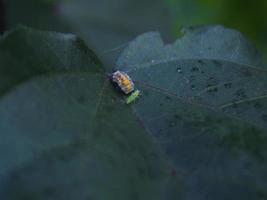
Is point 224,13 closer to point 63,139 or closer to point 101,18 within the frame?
point 101,18

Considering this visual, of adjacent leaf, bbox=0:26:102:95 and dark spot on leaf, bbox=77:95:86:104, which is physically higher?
adjacent leaf, bbox=0:26:102:95

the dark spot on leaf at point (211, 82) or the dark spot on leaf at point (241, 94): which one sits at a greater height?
the dark spot on leaf at point (211, 82)

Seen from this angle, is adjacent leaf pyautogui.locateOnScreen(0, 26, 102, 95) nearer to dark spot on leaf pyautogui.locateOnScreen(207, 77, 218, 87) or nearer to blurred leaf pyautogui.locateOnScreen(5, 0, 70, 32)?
dark spot on leaf pyautogui.locateOnScreen(207, 77, 218, 87)

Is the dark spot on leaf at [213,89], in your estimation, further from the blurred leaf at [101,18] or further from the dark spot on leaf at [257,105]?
the blurred leaf at [101,18]

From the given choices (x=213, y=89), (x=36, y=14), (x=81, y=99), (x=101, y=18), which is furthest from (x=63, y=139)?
(x=101, y=18)

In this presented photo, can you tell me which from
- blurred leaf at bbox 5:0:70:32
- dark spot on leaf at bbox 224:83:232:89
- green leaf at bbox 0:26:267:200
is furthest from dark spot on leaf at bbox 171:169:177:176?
blurred leaf at bbox 5:0:70:32

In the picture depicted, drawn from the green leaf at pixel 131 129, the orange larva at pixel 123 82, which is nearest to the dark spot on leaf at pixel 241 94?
the green leaf at pixel 131 129
